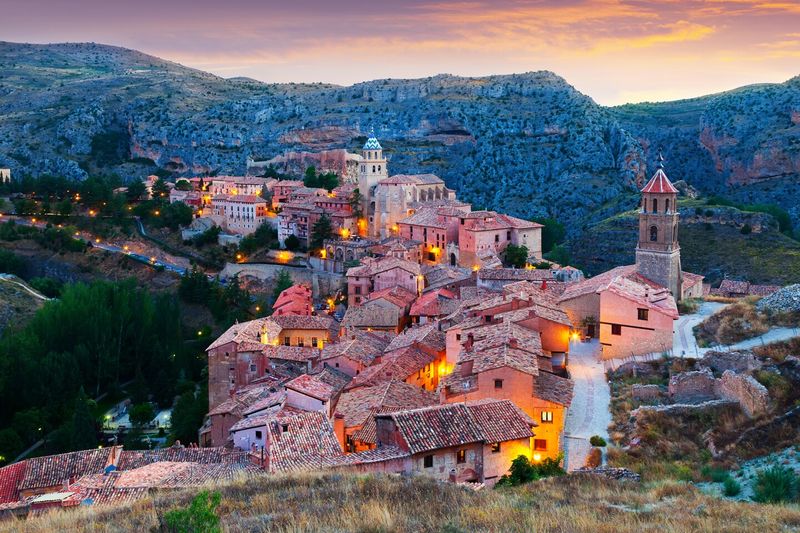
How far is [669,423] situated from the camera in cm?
1681

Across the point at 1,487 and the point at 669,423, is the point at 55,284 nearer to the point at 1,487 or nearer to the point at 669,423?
the point at 1,487

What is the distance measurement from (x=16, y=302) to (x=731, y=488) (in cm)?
4418

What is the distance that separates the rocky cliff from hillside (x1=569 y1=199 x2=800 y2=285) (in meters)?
10.8

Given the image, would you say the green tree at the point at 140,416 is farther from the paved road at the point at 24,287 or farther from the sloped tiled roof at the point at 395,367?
the paved road at the point at 24,287

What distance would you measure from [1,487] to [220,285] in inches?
1247

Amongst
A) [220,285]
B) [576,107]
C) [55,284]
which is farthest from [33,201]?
[576,107]

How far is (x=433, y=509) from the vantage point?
31.1ft

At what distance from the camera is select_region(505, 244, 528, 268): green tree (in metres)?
42.4

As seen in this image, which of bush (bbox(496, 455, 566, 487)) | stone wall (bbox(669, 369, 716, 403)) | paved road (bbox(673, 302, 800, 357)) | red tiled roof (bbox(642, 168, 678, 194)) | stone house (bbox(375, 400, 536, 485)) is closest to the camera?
bush (bbox(496, 455, 566, 487))

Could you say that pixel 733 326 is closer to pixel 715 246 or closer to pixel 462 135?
pixel 715 246

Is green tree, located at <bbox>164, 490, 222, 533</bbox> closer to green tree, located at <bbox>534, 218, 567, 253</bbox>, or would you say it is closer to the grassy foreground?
the grassy foreground

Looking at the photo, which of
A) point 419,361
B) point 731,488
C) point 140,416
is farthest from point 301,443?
point 140,416

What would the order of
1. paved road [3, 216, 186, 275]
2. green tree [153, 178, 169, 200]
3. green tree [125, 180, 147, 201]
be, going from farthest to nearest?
green tree [125, 180, 147, 201] < green tree [153, 178, 169, 200] < paved road [3, 216, 186, 275]

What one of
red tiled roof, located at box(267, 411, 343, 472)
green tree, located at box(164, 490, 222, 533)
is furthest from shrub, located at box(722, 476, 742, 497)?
green tree, located at box(164, 490, 222, 533)
